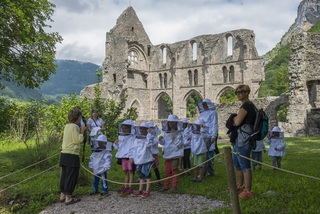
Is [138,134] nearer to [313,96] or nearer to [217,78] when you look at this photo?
[313,96]

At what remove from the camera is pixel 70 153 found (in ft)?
22.0

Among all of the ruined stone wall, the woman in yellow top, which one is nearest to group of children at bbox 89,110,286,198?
the woman in yellow top

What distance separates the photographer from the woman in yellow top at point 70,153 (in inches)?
261

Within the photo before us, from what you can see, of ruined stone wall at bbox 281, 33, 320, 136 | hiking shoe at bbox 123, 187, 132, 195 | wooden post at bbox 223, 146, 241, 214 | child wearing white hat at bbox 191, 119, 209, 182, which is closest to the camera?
wooden post at bbox 223, 146, 241, 214

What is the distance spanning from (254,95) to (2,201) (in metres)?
31.0

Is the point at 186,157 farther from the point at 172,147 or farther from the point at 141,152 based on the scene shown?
the point at 141,152

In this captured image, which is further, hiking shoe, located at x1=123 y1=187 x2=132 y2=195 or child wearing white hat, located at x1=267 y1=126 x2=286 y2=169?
child wearing white hat, located at x1=267 y1=126 x2=286 y2=169

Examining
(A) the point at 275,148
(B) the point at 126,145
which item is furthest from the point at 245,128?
(A) the point at 275,148

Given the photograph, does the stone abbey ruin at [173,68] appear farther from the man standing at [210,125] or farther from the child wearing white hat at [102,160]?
the child wearing white hat at [102,160]

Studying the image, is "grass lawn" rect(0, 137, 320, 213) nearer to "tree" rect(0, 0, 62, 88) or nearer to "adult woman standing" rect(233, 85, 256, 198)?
"adult woman standing" rect(233, 85, 256, 198)

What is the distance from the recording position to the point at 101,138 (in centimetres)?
697

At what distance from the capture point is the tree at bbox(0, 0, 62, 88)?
13.5 metres

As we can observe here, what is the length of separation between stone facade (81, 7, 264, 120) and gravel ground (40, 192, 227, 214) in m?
29.9

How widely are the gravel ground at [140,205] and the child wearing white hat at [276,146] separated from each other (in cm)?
297
